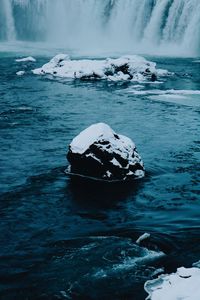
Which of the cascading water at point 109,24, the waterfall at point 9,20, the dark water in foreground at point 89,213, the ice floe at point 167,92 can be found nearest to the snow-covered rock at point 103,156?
the dark water in foreground at point 89,213

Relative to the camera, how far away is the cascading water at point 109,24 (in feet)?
148

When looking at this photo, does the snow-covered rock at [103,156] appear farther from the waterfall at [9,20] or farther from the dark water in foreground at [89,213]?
the waterfall at [9,20]

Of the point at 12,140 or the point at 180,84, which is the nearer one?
the point at 12,140

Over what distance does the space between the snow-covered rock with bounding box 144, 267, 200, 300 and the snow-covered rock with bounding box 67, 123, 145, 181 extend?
4307 millimetres

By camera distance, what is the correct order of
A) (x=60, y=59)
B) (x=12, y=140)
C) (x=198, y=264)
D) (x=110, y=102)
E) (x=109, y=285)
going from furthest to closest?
(x=60, y=59) < (x=110, y=102) < (x=12, y=140) < (x=198, y=264) < (x=109, y=285)

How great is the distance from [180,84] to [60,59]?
35.0ft

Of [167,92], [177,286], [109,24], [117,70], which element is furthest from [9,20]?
[177,286]

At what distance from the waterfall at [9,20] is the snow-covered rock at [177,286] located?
6321 centimetres

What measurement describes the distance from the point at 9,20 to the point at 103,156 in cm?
6043

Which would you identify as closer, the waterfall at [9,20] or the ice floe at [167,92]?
the ice floe at [167,92]

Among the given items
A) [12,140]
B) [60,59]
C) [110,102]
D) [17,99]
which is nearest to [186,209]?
[12,140]

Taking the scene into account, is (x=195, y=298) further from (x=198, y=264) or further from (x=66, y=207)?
(x=66, y=207)

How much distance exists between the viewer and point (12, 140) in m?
14.1

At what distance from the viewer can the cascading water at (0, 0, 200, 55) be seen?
45.1 metres
